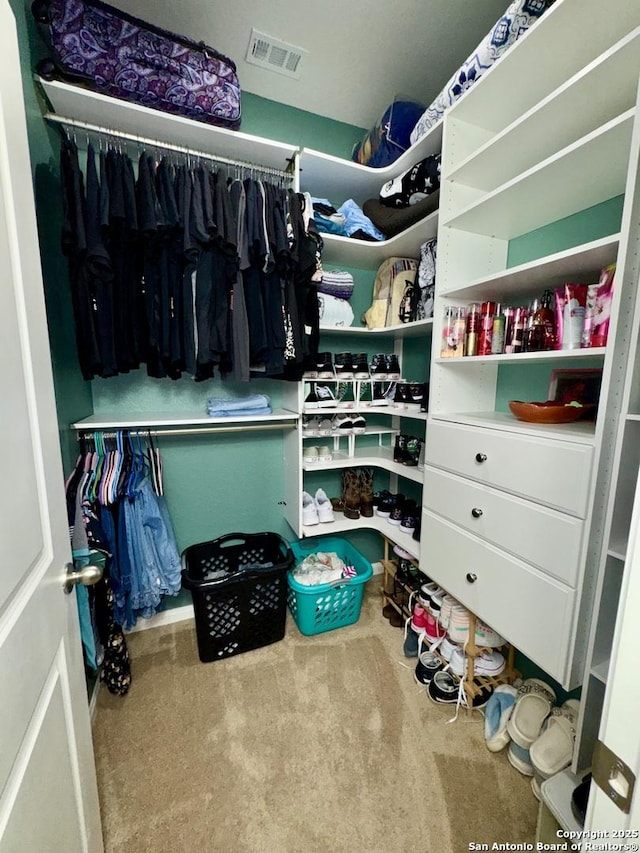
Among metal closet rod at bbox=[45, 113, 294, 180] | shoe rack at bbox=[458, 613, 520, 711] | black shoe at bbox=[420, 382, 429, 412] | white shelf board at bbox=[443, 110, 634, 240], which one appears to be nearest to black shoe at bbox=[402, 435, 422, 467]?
black shoe at bbox=[420, 382, 429, 412]

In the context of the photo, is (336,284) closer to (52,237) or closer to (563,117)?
(563,117)

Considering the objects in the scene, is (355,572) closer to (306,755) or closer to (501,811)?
(306,755)

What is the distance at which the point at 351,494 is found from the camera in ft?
6.66

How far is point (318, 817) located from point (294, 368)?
1572mm

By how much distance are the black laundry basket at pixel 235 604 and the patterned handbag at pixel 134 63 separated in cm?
197

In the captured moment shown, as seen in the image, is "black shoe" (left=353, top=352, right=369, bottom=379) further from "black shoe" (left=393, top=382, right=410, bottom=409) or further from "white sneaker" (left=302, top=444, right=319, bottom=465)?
"white sneaker" (left=302, top=444, right=319, bottom=465)

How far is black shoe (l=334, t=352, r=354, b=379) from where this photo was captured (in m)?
1.79

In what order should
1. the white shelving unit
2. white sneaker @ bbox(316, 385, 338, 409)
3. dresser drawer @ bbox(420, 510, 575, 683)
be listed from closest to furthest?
the white shelving unit → dresser drawer @ bbox(420, 510, 575, 683) → white sneaker @ bbox(316, 385, 338, 409)

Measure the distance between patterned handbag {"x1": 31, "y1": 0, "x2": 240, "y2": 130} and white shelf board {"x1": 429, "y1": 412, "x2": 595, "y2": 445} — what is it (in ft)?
5.04

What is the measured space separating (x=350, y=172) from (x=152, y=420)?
4.98ft

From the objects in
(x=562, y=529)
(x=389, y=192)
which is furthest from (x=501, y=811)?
(x=389, y=192)

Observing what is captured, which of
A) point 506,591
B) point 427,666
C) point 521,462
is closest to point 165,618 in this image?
point 427,666

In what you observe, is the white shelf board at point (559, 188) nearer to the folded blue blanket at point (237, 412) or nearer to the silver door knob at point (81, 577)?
the folded blue blanket at point (237, 412)

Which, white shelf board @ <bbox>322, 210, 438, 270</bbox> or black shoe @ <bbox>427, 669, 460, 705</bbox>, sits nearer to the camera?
black shoe @ <bbox>427, 669, 460, 705</bbox>
